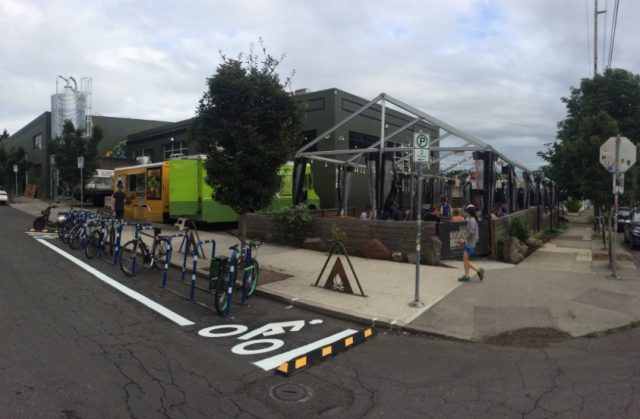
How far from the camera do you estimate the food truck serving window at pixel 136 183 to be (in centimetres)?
1859

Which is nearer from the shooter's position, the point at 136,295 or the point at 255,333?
the point at 255,333

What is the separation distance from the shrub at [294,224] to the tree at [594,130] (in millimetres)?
7697

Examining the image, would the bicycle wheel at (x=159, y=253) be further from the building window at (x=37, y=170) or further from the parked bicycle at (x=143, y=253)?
the building window at (x=37, y=170)

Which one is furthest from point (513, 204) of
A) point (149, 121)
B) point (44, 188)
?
point (44, 188)

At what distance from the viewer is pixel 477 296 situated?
8.05 meters

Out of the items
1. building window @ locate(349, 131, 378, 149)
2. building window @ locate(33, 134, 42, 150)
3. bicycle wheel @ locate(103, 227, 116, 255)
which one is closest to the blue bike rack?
bicycle wheel @ locate(103, 227, 116, 255)

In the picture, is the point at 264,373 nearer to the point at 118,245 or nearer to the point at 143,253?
the point at 143,253

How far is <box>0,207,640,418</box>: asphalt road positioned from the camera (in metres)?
3.90

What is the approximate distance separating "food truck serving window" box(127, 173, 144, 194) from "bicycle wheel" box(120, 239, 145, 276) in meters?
8.67

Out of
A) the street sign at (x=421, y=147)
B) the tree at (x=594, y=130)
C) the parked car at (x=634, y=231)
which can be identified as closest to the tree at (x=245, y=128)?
the street sign at (x=421, y=147)

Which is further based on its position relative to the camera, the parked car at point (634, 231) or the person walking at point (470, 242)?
the parked car at point (634, 231)

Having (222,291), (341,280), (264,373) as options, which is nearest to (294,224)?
(341,280)

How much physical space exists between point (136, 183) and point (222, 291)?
1353 cm

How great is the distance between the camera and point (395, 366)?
504 cm
